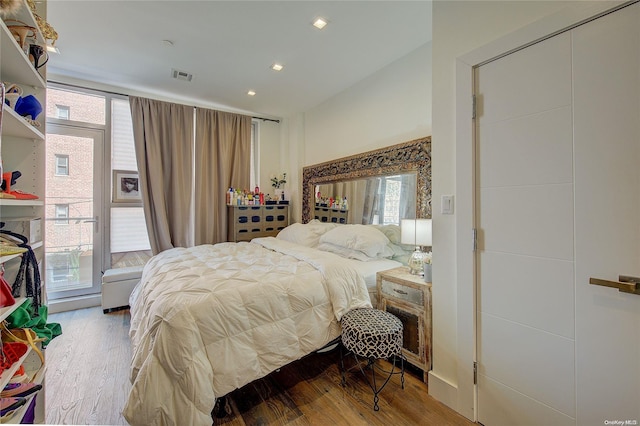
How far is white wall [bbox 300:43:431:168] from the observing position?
2594 mm

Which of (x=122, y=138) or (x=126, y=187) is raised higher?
(x=122, y=138)

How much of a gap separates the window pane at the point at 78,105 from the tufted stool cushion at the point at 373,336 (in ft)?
13.6

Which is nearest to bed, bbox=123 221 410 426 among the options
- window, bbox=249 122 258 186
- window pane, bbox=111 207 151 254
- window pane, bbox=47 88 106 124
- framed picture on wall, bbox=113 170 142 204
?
window pane, bbox=111 207 151 254

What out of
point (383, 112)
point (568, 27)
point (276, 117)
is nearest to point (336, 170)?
point (383, 112)

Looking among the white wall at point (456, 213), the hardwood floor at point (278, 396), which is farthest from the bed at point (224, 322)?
the white wall at point (456, 213)

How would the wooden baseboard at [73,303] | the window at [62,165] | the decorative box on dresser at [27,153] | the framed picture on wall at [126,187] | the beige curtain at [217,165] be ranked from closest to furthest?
1. the decorative box on dresser at [27,153]
2. the wooden baseboard at [73,303]
3. the window at [62,165]
4. the framed picture on wall at [126,187]
5. the beige curtain at [217,165]

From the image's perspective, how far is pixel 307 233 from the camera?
3.36 m

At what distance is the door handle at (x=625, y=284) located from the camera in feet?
3.43

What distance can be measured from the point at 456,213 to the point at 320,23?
1.96 meters

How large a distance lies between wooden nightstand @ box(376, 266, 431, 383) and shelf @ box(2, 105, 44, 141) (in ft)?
7.57

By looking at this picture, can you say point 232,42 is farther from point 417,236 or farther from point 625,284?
point 625,284

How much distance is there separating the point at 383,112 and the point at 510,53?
1668 mm

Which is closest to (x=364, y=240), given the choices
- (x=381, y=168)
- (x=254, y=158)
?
(x=381, y=168)

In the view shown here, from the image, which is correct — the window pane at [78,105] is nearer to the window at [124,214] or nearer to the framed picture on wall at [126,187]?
the window at [124,214]
